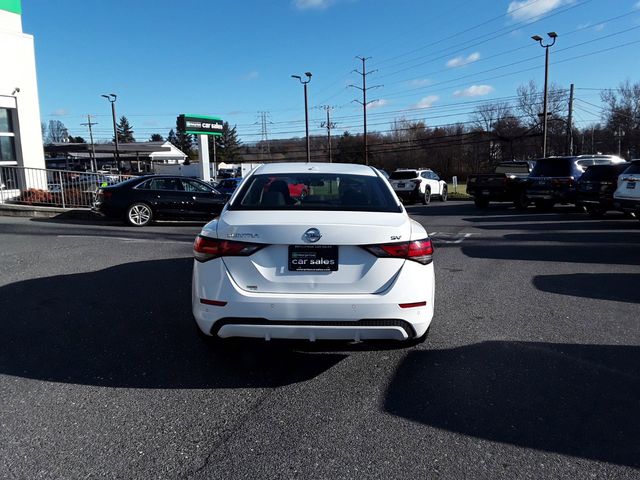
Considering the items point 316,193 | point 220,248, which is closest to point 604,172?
point 316,193

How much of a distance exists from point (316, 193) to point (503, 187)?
1704 cm

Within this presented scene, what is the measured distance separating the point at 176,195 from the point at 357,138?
79147 mm

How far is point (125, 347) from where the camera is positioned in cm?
446

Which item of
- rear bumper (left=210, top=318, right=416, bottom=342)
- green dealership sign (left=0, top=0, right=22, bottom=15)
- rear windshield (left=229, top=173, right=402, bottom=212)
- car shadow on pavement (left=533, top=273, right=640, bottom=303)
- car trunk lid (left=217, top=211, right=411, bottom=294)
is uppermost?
green dealership sign (left=0, top=0, right=22, bottom=15)

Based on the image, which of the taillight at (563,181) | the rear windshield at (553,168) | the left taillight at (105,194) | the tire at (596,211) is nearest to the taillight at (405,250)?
the left taillight at (105,194)

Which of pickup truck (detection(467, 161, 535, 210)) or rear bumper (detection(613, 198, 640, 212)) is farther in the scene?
pickup truck (detection(467, 161, 535, 210))

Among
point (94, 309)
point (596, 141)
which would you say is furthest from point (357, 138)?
point (94, 309)

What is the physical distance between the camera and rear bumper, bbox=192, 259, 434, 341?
3.41 metres

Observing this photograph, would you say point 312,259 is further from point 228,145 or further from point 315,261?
point 228,145

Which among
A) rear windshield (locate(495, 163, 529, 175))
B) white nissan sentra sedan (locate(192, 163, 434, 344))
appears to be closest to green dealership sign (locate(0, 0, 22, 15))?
white nissan sentra sedan (locate(192, 163, 434, 344))

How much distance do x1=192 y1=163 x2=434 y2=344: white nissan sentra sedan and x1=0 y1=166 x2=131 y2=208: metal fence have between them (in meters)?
14.9

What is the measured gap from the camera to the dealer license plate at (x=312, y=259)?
3477 millimetres

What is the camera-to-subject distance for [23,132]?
17.5 metres

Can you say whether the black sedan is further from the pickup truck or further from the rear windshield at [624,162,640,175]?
the pickup truck
